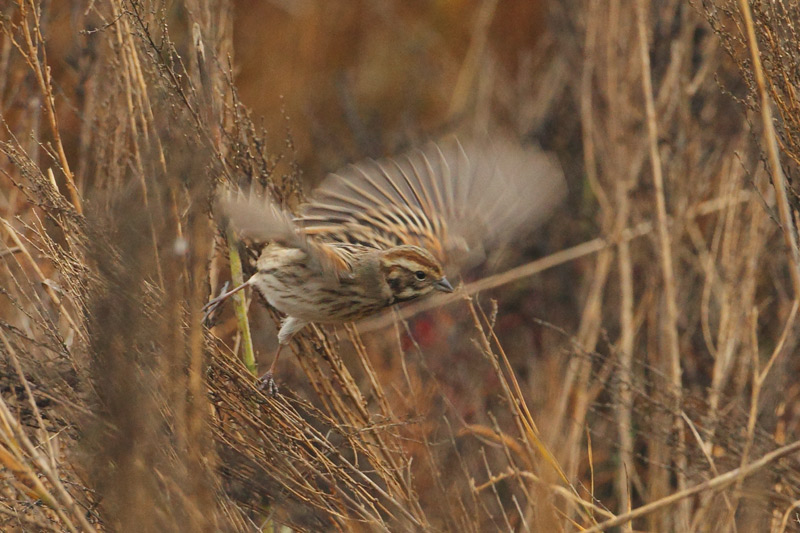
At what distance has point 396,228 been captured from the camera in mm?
4090

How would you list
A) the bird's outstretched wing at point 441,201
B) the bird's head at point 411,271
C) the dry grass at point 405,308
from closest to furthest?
the dry grass at point 405,308 < the bird's head at point 411,271 < the bird's outstretched wing at point 441,201

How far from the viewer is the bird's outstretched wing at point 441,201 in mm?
4008

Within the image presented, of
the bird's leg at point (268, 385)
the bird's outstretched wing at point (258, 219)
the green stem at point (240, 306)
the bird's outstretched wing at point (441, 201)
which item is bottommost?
the bird's leg at point (268, 385)

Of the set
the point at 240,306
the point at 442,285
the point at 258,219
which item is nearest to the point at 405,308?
the point at 442,285

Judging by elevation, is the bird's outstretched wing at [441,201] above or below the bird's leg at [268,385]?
above

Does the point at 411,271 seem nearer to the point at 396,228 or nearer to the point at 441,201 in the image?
the point at 396,228

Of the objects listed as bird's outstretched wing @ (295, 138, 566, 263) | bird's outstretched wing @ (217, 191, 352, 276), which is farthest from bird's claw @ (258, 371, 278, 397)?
bird's outstretched wing @ (295, 138, 566, 263)

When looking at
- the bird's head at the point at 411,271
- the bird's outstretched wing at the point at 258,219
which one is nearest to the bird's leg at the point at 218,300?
the bird's outstretched wing at the point at 258,219

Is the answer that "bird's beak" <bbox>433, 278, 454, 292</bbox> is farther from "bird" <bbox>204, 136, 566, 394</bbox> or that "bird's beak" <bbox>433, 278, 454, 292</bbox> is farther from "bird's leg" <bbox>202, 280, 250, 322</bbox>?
"bird's leg" <bbox>202, 280, 250, 322</bbox>

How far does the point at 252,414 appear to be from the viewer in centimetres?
309

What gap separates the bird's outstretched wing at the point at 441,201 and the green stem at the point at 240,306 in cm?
33

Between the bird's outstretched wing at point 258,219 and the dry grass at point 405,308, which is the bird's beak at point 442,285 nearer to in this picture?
the dry grass at point 405,308

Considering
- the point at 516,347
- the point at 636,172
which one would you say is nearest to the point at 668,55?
the point at 636,172

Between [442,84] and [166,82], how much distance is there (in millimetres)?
6344
